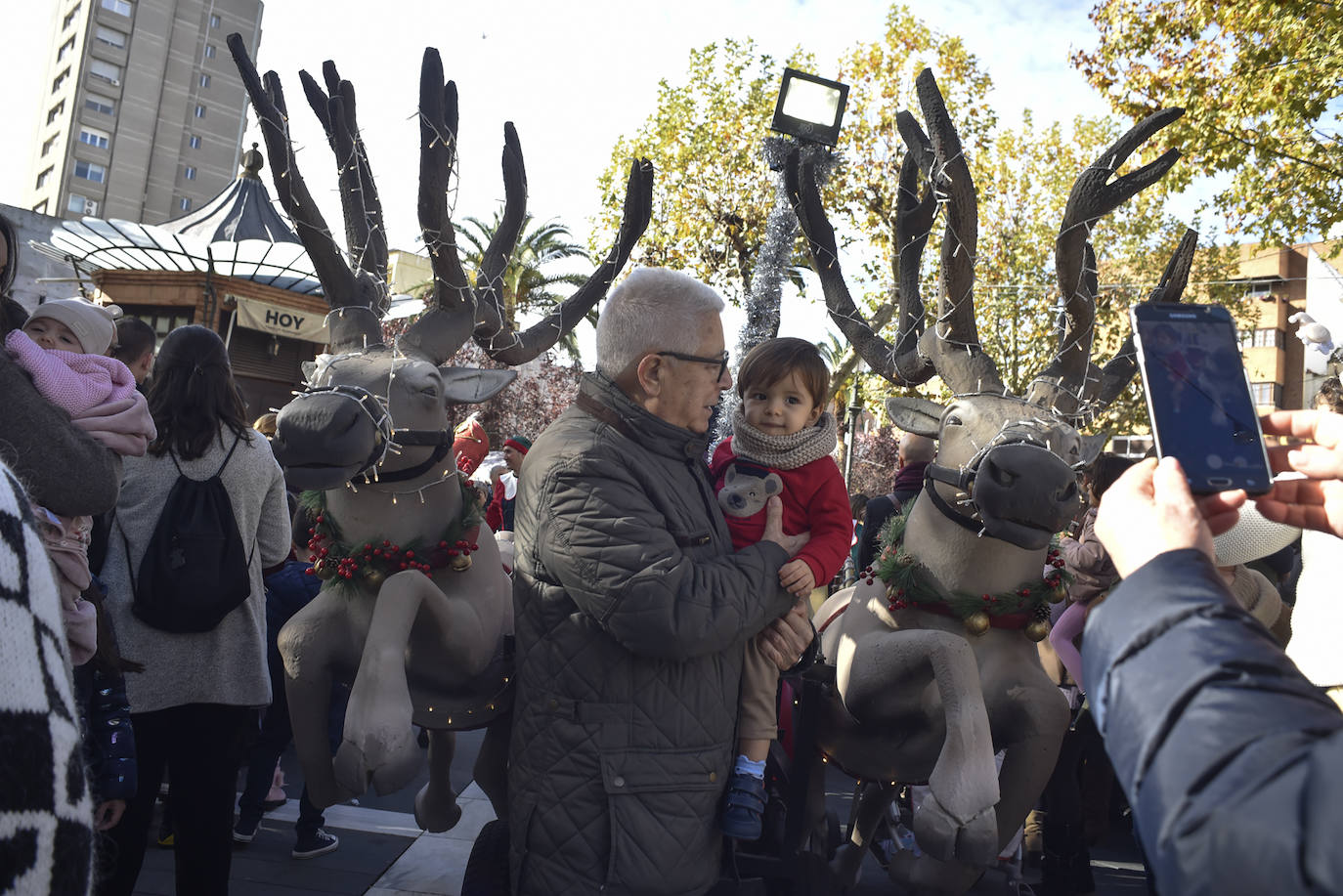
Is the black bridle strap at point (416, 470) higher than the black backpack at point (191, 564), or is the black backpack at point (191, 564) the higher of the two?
the black bridle strap at point (416, 470)

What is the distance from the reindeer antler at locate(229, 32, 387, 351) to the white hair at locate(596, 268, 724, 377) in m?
1.51

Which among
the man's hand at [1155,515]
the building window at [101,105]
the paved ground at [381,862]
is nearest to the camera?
the man's hand at [1155,515]

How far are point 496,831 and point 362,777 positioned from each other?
47 cm

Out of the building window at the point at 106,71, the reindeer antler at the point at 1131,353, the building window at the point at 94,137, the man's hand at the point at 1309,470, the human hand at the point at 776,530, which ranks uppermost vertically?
the building window at the point at 106,71

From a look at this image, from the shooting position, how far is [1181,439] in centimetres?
120

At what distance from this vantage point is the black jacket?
0.74m

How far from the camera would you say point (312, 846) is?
457 cm

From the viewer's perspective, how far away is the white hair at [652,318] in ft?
8.56

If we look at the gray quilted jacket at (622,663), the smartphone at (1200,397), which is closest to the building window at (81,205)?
the gray quilted jacket at (622,663)

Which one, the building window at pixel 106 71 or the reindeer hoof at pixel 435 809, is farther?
the building window at pixel 106 71

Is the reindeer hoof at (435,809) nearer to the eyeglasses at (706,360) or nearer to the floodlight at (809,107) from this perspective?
the eyeglasses at (706,360)

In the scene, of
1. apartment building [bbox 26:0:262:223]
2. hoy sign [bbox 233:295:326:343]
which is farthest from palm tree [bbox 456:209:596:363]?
apartment building [bbox 26:0:262:223]

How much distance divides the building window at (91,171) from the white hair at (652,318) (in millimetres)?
62368

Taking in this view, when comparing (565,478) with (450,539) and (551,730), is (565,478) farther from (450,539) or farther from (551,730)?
(450,539)
